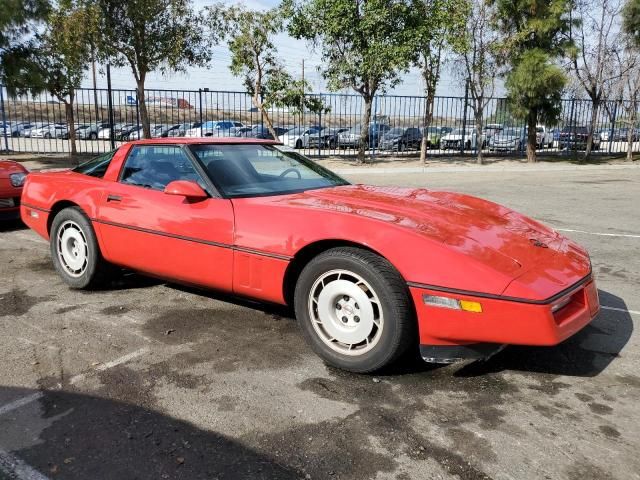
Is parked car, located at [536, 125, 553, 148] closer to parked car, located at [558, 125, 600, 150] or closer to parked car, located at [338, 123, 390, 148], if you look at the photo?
parked car, located at [558, 125, 600, 150]

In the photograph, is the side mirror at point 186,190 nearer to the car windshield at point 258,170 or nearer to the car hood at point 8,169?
the car windshield at point 258,170

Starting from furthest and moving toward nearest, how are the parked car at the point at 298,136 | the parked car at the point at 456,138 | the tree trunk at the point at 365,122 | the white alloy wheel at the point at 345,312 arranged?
the parked car at the point at 456,138 < the parked car at the point at 298,136 < the tree trunk at the point at 365,122 < the white alloy wheel at the point at 345,312

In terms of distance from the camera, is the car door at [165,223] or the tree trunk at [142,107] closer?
the car door at [165,223]

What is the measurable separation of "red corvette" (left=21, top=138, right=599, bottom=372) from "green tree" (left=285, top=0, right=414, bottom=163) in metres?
12.6

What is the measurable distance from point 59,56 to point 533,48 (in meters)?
16.0

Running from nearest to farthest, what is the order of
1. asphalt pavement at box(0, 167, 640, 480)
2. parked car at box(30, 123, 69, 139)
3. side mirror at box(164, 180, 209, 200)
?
asphalt pavement at box(0, 167, 640, 480)
side mirror at box(164, 180, 209, 200)
parked car at box(30, 123, 69, 139)

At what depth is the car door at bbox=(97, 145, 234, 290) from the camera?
3631 millimetres

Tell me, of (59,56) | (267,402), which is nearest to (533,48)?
(59,56)

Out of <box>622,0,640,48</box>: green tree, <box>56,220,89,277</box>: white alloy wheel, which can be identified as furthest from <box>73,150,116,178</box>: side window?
<box>622,0,640,48</box>: green tree

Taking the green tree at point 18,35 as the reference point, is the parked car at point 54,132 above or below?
below

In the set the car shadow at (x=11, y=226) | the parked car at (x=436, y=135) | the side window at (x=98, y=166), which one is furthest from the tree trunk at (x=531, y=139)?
the side window at (x=98, y=166)

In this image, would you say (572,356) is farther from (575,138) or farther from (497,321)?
(575,138)

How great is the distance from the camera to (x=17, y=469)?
224cm

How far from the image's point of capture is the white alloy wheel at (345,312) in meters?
3.02
